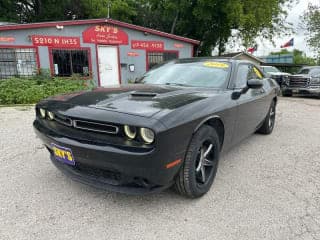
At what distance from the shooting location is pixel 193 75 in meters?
3.37

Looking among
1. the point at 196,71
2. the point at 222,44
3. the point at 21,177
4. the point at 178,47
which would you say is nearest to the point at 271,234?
the point at 196,71

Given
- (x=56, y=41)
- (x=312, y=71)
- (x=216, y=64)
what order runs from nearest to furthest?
(x=216, y=64) → (x=56, y=41) → (x=312, y=71)

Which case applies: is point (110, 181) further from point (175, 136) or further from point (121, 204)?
point (175, 136)

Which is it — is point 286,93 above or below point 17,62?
below

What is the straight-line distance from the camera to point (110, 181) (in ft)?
7.11

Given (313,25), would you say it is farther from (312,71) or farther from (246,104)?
(246,104)

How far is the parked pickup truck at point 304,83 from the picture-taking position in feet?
37.9

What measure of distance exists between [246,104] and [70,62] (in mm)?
9530

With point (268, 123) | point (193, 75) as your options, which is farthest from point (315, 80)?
point (193, 75)

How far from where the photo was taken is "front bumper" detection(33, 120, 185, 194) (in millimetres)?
1925

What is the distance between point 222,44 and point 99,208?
2456cm

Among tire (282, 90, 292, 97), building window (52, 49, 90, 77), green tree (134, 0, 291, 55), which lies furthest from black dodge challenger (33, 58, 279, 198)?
green tree (134, 0, 291, 55)

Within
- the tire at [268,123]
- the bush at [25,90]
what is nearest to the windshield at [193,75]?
the tire at [268,123]

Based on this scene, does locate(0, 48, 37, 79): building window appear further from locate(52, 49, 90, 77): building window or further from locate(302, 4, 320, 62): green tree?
locate(302, 4, 320, 62): green tree
